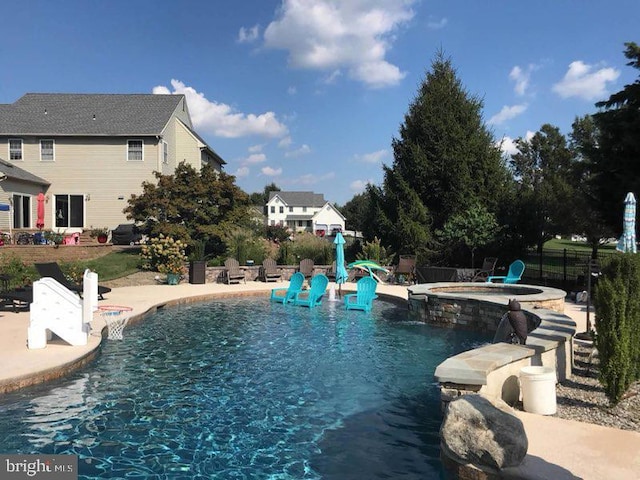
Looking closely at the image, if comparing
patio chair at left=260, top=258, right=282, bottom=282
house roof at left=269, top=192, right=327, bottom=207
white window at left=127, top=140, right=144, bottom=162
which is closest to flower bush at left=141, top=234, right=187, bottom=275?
patio chair at left=260, top=258, right=282, bottom=282

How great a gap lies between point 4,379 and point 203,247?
45.3ft

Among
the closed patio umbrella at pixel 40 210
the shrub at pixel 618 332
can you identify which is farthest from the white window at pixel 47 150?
the shrub at pixel 618 332

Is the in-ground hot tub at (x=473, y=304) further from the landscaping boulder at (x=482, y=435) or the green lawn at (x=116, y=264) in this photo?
the green lawn at (x=116, y=264)

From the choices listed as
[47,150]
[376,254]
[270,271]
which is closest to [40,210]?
[47,150]

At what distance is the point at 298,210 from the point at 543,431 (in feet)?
247

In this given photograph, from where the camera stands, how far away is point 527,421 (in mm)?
4703

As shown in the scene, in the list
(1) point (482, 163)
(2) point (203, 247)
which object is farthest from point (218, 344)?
(1) point (482, 163)

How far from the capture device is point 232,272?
18.8 m

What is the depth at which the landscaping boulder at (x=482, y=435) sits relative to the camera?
3.78 meters

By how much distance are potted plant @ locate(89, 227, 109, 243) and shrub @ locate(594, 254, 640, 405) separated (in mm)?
22491

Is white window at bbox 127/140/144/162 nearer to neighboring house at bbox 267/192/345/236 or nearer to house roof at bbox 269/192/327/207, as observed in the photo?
neighboring house at bbox 267/192/345/236

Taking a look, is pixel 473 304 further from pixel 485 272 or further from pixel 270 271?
pixel 270 271

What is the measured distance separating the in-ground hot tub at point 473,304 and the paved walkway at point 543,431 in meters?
0.80

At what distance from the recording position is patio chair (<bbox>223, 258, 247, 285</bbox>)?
18.7 m
